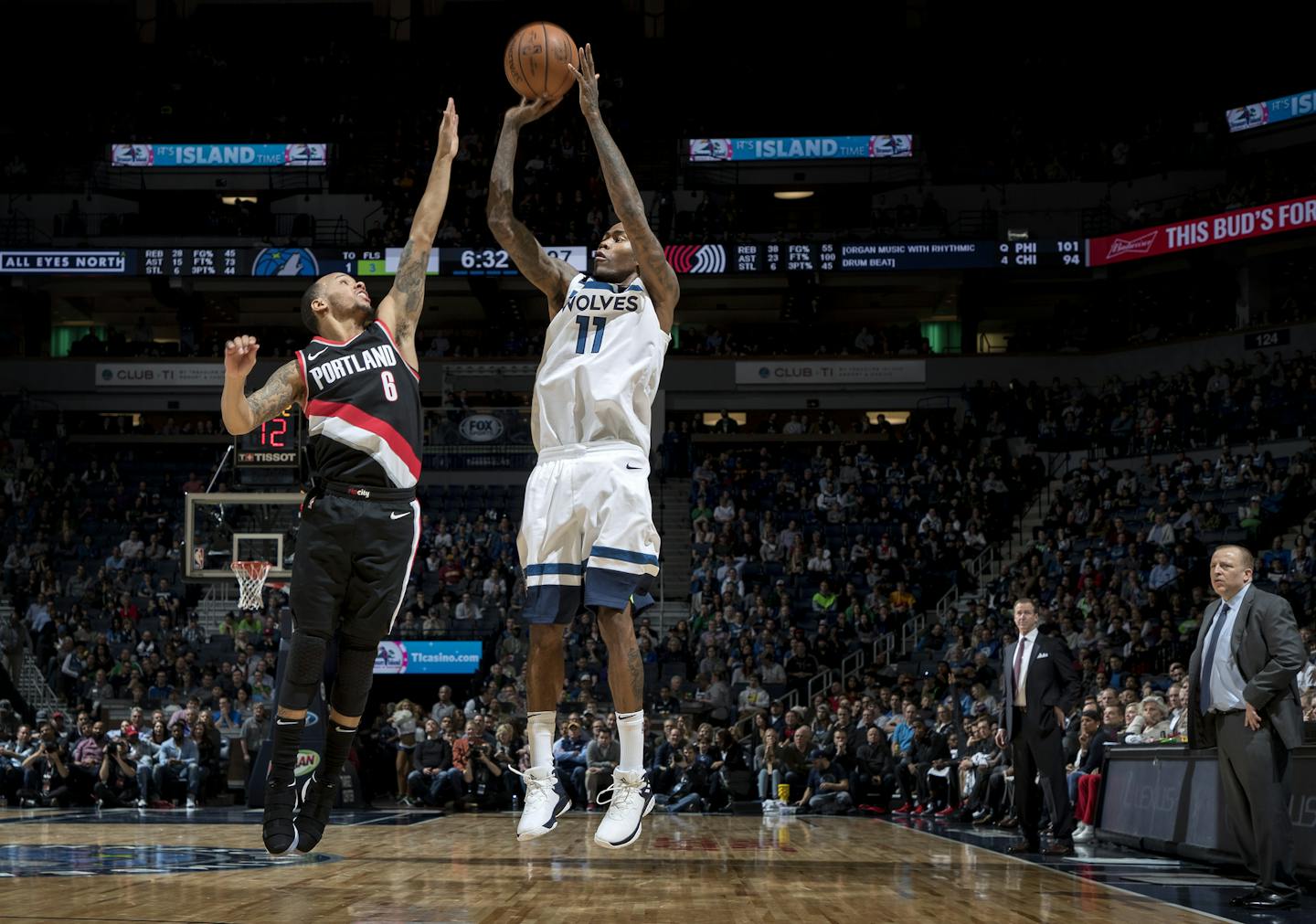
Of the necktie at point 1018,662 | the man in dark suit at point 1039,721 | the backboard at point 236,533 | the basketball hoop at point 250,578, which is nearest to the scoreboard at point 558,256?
the backboard at point 236,533

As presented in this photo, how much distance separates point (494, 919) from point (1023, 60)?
34.7 metres

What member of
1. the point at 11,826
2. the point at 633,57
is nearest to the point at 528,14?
the point at 633,57

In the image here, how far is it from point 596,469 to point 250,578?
13050 mm

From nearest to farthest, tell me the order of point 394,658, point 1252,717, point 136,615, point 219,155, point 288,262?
point 1252,717
point 394,658
point 136,615
point 288,262
point 219,155

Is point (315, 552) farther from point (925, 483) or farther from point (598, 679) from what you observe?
point (925, 483)

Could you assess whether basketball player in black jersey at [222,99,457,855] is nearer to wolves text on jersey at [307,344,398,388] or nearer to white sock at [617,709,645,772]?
wolves text on jersey at [307,344,398,388]

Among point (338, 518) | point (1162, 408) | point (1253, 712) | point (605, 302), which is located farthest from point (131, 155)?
point (1253, 712)

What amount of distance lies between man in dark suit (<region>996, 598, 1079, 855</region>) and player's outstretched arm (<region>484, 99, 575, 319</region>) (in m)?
5.93

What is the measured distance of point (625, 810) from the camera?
5.97 m

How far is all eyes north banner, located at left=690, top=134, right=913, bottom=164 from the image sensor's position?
33719 mm

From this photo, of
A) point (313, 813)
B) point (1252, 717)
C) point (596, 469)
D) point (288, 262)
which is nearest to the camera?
point (313, 813)

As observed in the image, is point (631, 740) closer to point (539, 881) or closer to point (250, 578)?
point (539, 881)

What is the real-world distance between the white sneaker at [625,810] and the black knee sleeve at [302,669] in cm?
128

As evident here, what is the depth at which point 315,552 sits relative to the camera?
574 cm
